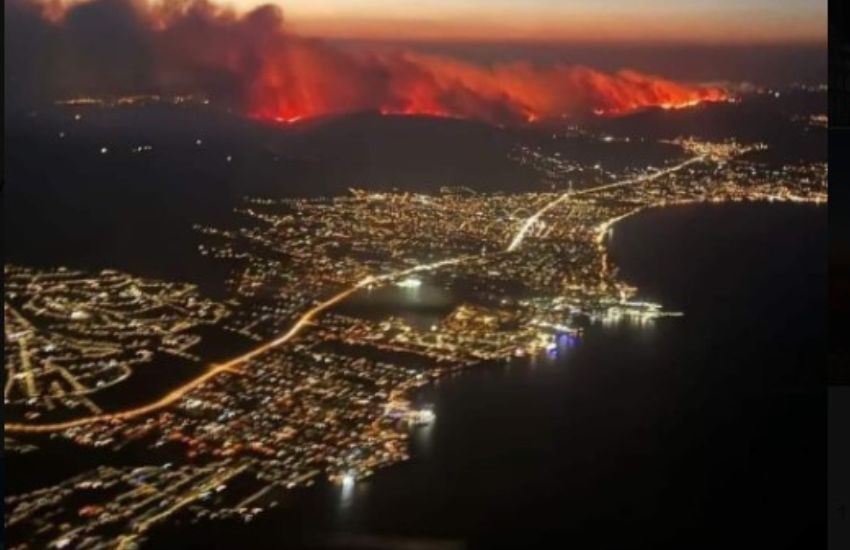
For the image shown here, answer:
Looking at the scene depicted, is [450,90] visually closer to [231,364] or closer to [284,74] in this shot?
[284,74]

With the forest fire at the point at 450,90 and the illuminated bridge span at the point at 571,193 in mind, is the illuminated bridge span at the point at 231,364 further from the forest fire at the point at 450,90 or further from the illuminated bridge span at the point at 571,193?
the forest fire at the point at 450,90

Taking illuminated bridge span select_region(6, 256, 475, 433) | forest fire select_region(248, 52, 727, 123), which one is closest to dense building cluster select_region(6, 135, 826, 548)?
illuminated bridge span select_region(6, 256, 475, 433)

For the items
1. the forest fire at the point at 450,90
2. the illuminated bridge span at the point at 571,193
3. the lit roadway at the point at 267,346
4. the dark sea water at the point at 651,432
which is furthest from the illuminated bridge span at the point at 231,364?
the forest fire at the point at 450,90

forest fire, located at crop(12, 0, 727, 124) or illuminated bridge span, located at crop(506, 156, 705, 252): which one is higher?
forest fire, located at crop(12, 0, 727, 124)

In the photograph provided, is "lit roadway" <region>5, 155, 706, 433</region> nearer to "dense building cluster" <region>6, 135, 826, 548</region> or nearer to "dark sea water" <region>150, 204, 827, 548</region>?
"dense building cluster" <region>6, 135, 826, 548</region>

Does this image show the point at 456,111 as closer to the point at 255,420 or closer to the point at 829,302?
the point at 255,420

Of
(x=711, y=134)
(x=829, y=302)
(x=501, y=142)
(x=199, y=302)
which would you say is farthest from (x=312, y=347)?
(x=829, y=302)
